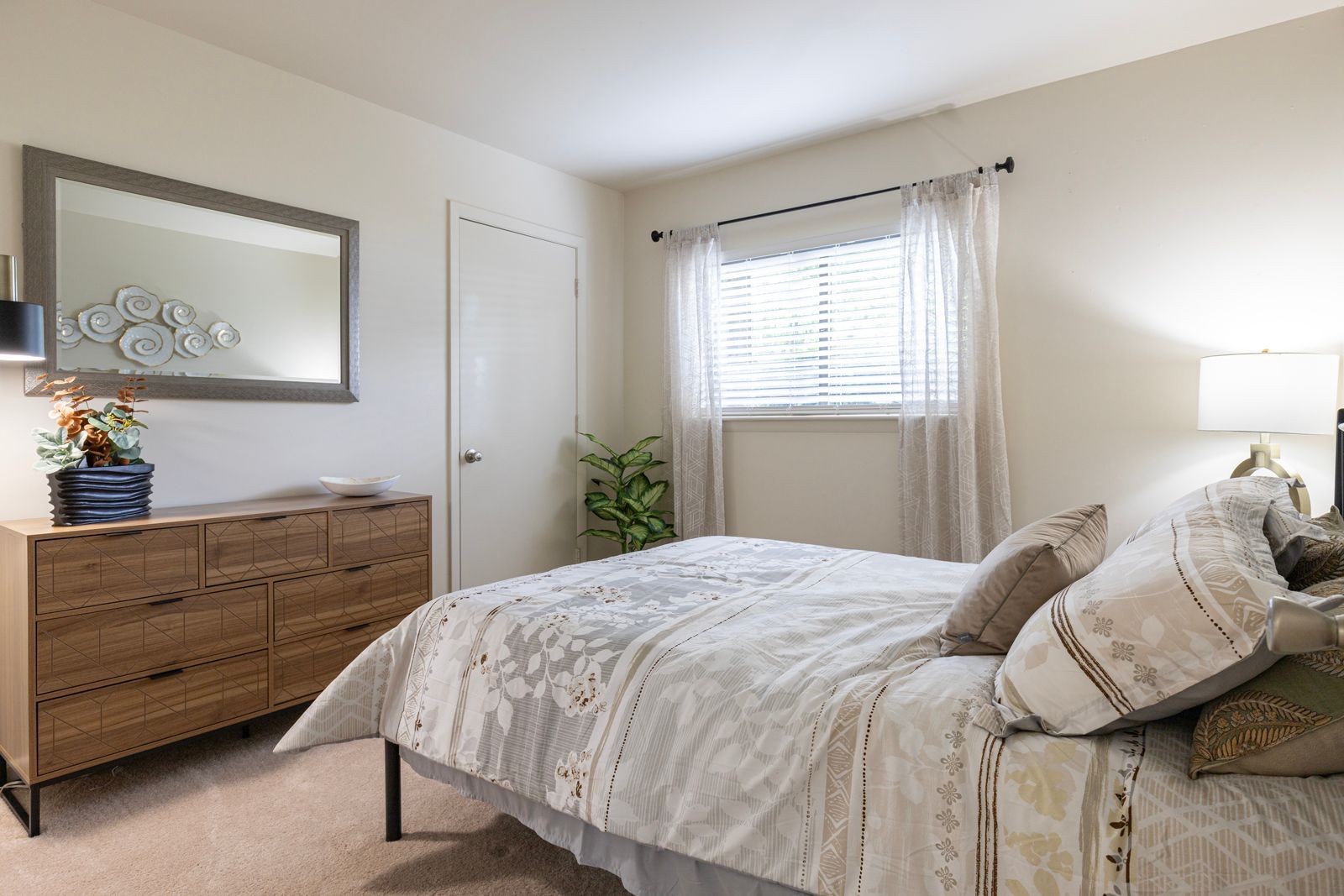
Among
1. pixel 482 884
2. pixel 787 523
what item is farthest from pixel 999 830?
pixel 787 523

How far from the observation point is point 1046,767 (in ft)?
3.53

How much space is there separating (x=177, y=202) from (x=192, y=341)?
0.53 m

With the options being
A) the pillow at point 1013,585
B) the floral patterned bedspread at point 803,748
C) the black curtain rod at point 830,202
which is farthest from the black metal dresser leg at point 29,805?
the black curtain rod at point 830,202

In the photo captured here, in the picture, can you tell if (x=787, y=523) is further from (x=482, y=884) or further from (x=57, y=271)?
(x=57, y=271)

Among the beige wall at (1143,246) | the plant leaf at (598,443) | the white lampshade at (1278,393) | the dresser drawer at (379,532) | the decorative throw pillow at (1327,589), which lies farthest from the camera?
the plant leaf at (598,443)

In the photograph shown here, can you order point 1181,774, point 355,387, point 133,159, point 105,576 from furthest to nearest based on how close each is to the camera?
1. point 355,387
2. point 133,159
3. point 105,576
4. point 1181,774

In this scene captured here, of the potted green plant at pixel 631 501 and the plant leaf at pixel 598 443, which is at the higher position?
the plant leaf at pixel 598 443

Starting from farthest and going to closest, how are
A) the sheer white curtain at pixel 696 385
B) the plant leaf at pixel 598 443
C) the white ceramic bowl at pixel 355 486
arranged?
1. the plant leaf at pixel 598 443
2. the sheer white curtain at pixel 696 385
3. the white ceramic bowl at pixel 355 486

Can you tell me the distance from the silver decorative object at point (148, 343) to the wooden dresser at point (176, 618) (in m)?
0.57

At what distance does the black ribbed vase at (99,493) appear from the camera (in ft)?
7.28

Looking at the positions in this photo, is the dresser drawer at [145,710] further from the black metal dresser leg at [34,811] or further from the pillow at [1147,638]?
the pillow at [1147,638]

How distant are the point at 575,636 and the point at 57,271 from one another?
2.33 metres

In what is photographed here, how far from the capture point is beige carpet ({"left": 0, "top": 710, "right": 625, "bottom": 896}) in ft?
5.97

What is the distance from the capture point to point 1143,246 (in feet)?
9.92
